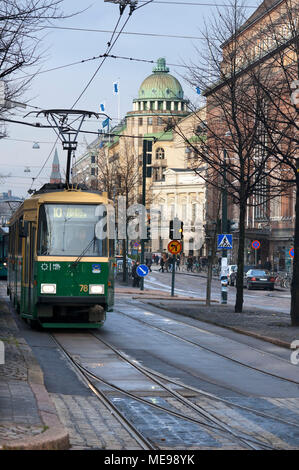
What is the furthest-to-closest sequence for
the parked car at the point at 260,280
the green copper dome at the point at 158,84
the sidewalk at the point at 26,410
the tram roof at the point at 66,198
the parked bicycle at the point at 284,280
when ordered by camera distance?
the green copper dome at the point at 158,84 → the parked bicycle at the point at 284,280 → the parked car at the point at 260,280 → the tram roof at the point at 66,198 → the sidewalk at the point at 26,410

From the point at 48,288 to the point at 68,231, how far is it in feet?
4.54

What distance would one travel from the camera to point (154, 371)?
13.9 metres

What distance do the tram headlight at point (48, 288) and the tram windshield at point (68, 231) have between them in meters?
0.75

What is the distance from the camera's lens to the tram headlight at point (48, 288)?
62.6ft

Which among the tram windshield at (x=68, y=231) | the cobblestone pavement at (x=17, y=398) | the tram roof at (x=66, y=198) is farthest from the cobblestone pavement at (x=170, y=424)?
the tram roof at (x=66, y=198)

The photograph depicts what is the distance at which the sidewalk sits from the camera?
741 cm

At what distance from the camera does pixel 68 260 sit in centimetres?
1925

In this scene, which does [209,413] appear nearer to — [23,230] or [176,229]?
[23,230]

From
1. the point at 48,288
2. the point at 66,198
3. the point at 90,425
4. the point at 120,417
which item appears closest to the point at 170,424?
the point at 120,417

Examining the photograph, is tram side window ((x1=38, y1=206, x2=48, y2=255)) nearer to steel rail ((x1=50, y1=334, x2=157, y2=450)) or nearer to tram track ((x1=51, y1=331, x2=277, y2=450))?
steel rail ((x1=50, y1=334, x2=157, y2=450))

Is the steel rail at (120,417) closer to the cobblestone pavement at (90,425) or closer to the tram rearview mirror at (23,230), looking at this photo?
the cobblestone pavement at (90,425)

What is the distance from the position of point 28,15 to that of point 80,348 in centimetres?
650
